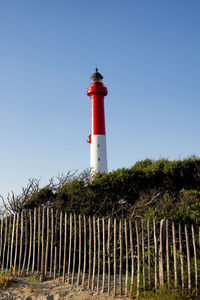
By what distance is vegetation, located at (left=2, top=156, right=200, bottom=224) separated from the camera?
401 inches

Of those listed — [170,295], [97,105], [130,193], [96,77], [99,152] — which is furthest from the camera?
[96,77]

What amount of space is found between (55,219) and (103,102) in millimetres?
19128

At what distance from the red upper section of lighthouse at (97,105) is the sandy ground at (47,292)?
A: 1744 centimetres

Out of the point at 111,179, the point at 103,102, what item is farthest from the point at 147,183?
the point at 103,102

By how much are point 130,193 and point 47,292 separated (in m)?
8.89

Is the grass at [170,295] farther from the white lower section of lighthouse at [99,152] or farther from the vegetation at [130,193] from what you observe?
the white lower section of lighthouse at [99,152]

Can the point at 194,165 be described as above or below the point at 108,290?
above

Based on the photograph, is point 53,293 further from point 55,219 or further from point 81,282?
point 55,219

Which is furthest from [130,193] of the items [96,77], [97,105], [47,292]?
[96,77]

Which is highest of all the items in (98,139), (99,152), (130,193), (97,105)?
(97,105)

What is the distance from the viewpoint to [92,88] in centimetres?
2519

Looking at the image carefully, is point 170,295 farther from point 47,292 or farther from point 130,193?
point 130,193

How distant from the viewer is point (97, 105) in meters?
24.1

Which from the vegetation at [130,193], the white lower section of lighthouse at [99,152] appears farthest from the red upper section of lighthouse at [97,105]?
the vegetation at [130,193]
